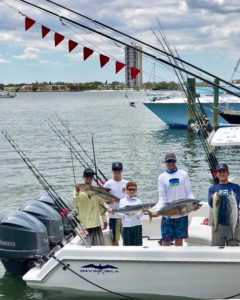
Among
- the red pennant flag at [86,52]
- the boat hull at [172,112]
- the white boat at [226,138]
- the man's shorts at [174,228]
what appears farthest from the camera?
the boat hull at [172,112]

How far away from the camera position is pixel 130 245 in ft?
25.7

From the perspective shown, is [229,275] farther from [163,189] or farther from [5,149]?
[5,149]

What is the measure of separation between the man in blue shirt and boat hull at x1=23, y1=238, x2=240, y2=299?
0.21 metres

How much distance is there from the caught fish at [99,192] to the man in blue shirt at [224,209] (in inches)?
50.1

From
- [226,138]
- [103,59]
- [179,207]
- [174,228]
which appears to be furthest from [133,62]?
[174,228]

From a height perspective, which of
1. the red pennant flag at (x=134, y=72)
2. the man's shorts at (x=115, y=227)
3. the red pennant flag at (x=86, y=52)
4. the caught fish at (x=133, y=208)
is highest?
the red pennant flag at (x=86, y=52)

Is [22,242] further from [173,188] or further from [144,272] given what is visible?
[173,188]

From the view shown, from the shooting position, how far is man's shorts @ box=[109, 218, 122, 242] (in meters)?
8.12

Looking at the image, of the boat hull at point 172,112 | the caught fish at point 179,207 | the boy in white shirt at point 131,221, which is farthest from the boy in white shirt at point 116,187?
the boat hull at point 172,112

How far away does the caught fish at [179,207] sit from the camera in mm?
7078

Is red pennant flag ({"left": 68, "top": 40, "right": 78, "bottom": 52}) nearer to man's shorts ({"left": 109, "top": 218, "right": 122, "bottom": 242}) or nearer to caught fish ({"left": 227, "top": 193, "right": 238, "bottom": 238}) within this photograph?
man's shorts ({"left": 109, "top": 218, "right": 122, "bottom": 242})

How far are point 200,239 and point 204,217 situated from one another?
1.19 meters

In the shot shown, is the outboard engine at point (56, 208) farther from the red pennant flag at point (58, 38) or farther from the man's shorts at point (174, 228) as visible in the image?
the red pennant flag at point (58, 38)

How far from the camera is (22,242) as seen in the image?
811 centimetres
